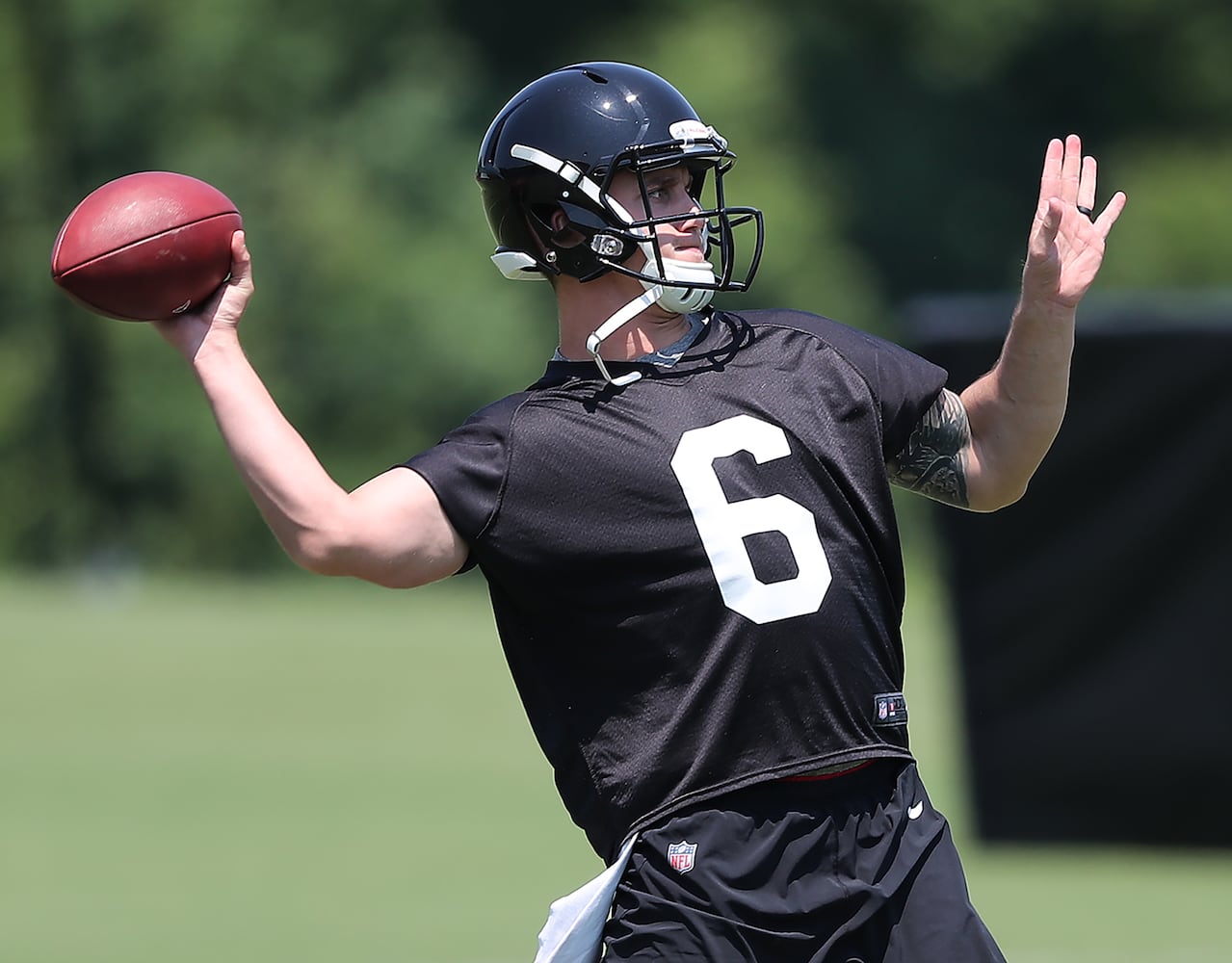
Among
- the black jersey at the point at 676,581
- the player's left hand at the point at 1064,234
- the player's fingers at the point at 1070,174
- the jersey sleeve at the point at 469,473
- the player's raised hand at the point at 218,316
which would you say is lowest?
the black jersey at the point at 676,581

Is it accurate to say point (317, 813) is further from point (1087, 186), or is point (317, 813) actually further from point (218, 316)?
point (1087, 186)

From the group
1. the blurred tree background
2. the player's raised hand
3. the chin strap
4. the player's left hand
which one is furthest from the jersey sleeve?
the blurred tree background

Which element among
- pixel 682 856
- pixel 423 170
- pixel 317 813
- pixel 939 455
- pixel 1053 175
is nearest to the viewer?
pixel 682 856

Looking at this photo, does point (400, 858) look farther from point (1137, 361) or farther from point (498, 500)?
point (498, 500)

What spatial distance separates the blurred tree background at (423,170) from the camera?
96.8 ft

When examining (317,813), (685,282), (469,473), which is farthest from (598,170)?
(317,813)

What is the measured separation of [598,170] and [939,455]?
2.73ft

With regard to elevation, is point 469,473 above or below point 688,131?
below

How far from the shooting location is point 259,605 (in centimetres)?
2042

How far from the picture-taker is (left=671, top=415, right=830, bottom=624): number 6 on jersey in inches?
141

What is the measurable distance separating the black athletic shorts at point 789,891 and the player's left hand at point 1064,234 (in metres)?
0.95

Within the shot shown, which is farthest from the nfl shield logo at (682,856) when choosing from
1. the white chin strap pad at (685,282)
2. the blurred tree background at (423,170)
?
the blurred tree background at (423,170)

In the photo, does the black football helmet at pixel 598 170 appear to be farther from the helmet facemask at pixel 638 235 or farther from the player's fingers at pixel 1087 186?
the player's fingers at pixel 1087 186

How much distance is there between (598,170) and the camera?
150 inches
